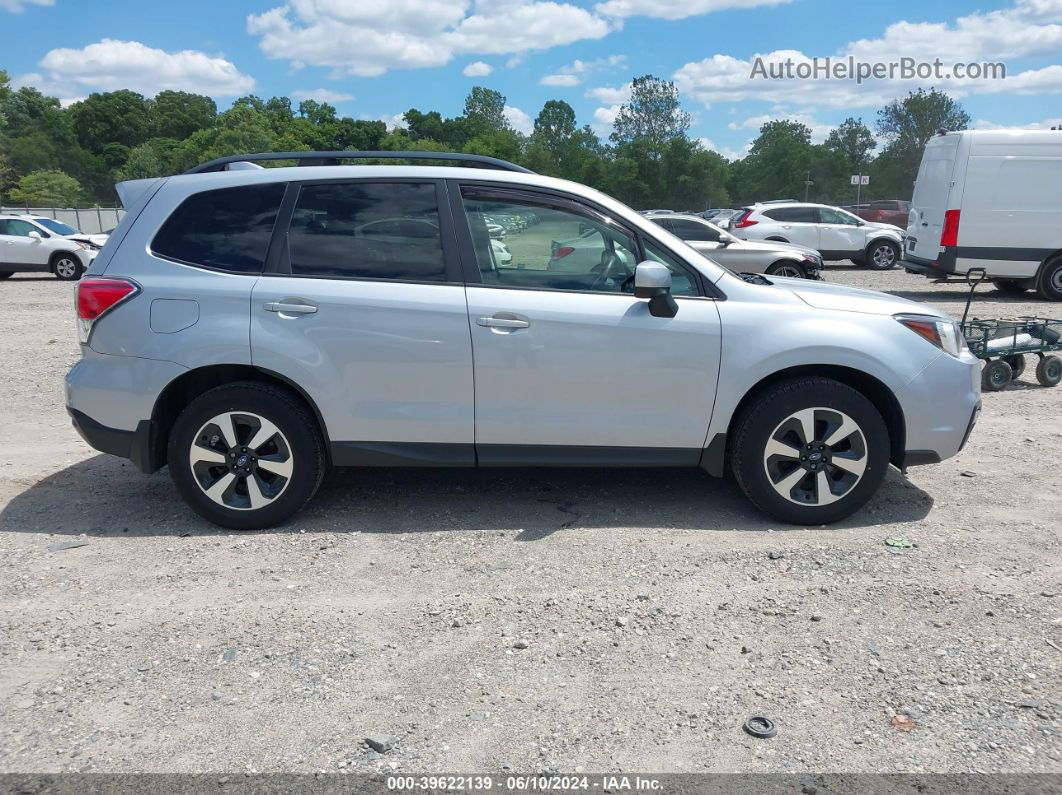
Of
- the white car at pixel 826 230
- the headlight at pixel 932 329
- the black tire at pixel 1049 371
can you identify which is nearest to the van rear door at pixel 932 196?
the white car at pixel 826 230

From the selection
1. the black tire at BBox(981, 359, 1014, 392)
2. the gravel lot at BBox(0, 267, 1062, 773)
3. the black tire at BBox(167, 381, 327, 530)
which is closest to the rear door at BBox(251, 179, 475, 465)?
the black tire at BBox(167, 381, 327, 530)

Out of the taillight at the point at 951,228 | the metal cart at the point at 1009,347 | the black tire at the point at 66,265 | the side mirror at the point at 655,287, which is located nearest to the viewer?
the side mirror at the point at 655,287

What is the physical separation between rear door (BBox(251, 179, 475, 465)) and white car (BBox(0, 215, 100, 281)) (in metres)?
18.5

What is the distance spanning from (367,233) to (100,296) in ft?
4.61

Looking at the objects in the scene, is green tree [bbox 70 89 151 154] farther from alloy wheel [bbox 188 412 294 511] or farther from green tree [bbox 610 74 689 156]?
alloy wheel [bbox 188 412 294 511]

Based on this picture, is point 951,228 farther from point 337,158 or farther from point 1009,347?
point 337,158

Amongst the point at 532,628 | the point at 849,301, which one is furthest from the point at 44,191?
the point at 532,628

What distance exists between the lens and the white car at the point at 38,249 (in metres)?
20.6

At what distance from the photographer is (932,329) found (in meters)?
4.70

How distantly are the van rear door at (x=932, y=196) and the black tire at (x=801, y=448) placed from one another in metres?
10.8

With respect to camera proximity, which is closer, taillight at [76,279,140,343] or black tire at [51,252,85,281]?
taillight at [76,279,140,343]

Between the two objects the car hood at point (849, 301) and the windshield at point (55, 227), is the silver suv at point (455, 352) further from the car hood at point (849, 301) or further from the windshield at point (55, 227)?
the windshield at point (55, 227)

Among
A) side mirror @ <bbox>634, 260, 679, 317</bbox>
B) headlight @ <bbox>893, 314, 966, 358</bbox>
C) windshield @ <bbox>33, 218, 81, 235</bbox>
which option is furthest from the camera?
windshield @ <bbox>33, 218, 81, 235</bbox>

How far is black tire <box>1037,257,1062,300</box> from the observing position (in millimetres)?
14445
